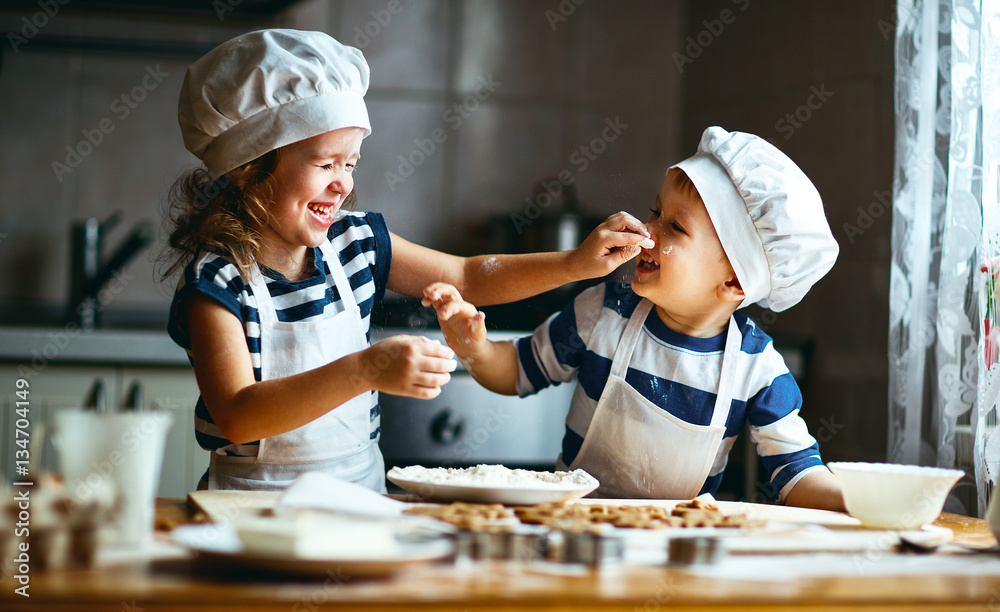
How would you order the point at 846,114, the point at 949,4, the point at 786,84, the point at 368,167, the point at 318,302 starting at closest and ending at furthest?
the point at 318,302 → the point at 949,4 → the point at 846,114 → the point at 786,84 → the point at 368,167

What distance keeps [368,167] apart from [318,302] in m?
1.10

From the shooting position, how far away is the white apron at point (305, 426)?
101 cm

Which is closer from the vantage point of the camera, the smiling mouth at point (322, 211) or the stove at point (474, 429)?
the smiling mouth at point (322, 211)

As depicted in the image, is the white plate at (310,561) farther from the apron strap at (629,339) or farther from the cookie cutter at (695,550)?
the apron strap at (629,339)

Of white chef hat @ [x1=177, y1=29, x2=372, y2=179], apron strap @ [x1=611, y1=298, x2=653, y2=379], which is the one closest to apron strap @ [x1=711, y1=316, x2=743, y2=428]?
apron strap @ [x1=611, y1=298, x2=653, y2=379]

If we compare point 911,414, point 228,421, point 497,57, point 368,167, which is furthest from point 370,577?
point 497,57

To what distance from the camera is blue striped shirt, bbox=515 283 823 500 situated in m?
1.07

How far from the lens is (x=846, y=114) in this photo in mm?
1686

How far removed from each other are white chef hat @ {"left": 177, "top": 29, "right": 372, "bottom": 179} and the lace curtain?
2.90 feet

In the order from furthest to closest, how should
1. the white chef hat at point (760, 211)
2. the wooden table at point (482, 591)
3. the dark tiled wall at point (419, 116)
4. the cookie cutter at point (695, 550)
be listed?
the dark tiled wall at point (419, 116), the white chef hat at point (760, 211), the cookie cutter at point (695, 550), the wooden table at point (482, 591)

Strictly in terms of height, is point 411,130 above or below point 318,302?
above

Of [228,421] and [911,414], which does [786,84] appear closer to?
[911,414]

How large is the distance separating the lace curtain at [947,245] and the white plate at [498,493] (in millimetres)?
638

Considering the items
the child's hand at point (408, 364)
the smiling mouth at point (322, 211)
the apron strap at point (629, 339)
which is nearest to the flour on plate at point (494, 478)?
the child's hand at point (408, 364)
